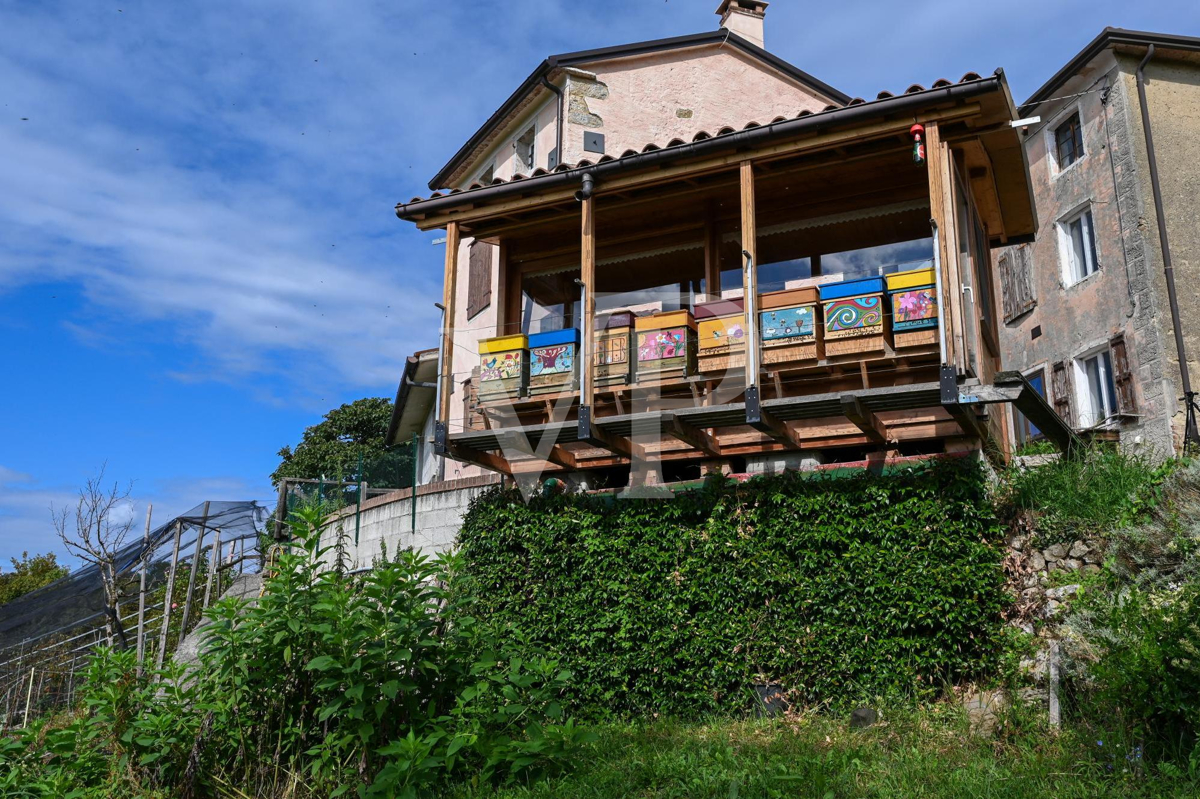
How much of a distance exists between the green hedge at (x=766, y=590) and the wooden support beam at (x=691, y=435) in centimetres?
51

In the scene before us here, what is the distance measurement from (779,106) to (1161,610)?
1303 centimetres

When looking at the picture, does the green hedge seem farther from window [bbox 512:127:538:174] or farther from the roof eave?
window [bbox 512:127:538:174]

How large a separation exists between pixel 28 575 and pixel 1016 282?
2622 cm

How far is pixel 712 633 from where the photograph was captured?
8719 millimetres

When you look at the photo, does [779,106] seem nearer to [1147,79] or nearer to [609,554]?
[1147,79]

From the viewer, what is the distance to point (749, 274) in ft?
28.9

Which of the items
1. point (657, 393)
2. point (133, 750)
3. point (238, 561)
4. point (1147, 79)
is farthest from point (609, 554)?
point (1147, 79)

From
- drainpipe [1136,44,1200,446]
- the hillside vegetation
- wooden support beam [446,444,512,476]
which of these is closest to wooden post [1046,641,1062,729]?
the hillside vegetation

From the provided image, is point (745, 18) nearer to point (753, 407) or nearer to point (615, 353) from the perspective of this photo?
point (615, 353)

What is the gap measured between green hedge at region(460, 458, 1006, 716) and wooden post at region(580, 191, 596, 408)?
4.05ft

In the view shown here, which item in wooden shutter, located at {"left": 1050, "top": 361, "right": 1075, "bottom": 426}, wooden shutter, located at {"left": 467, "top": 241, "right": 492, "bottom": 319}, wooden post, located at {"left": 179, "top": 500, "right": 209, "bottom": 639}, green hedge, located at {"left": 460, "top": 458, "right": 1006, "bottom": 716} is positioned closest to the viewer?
green hedge, located at {"left": 460, "top": 458, "right": 1006, "bottom": 716}

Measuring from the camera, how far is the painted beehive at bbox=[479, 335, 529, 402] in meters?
10.2

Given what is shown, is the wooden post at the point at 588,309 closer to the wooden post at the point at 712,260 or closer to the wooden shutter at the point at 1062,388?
the wooden post at the point at 712,260

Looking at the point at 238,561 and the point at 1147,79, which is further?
the point at 1147,79
